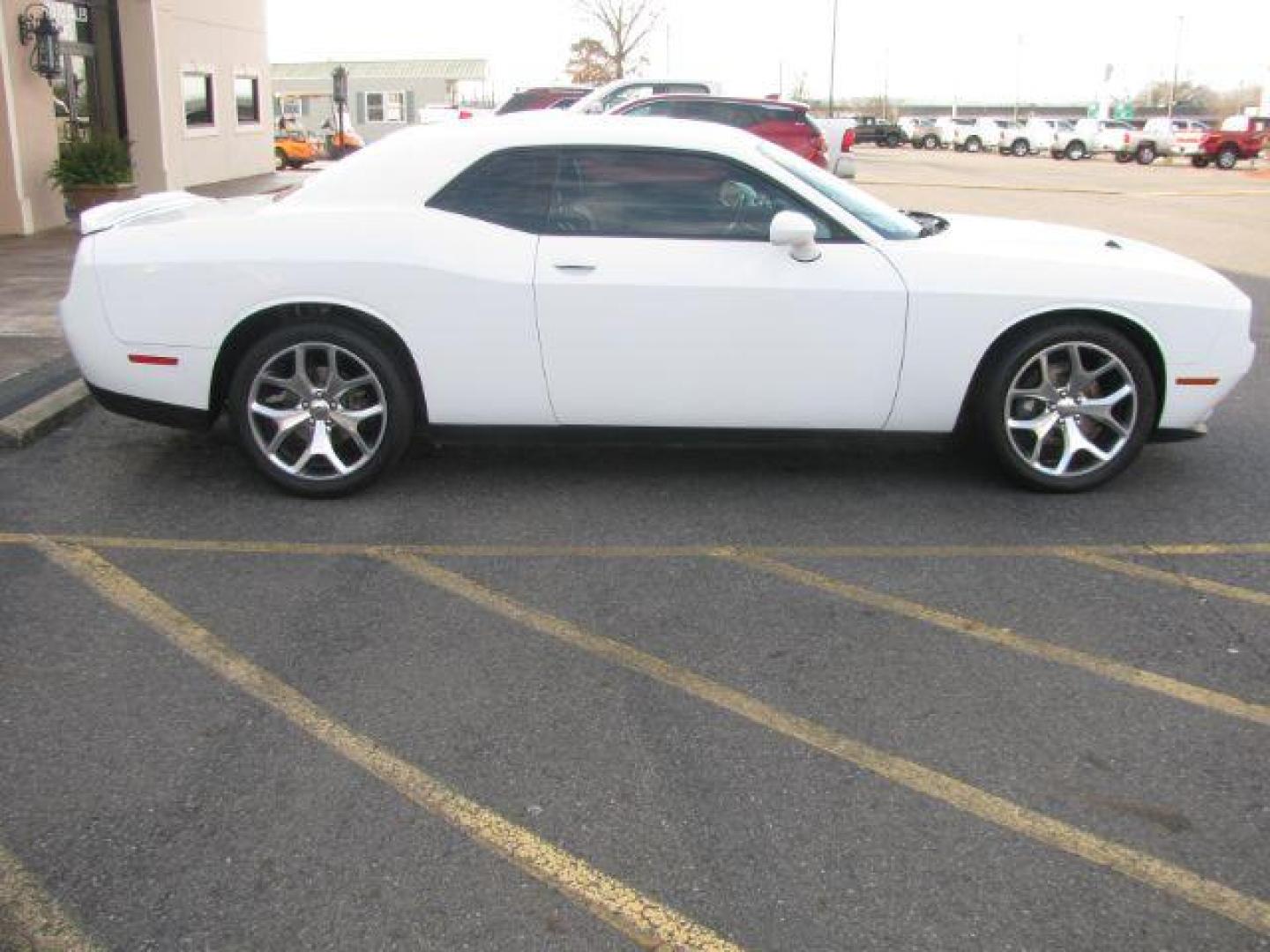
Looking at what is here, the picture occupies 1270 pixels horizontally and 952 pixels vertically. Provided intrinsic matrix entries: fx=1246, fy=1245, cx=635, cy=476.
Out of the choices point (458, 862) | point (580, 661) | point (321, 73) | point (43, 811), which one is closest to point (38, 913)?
point (43, 811)

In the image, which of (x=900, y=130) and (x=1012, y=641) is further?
(x=900, y=130)

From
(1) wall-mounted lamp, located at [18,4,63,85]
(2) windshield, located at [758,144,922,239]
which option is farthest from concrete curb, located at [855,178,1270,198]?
(2) windshield, located at [758,144,922,239]

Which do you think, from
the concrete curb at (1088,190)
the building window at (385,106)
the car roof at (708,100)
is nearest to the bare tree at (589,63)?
the building window at (385,106)

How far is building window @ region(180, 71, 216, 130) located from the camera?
69.8 feet

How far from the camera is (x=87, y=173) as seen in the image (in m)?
14.8

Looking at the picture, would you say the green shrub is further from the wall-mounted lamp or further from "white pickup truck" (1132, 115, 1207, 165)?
"white pickup truck" (1132, 115, 1207, 165)

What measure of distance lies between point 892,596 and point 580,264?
6.15 ft

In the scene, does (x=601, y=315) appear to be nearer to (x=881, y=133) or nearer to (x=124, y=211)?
(x=124, y=211)

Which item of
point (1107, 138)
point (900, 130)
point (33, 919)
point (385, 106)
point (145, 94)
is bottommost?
point (33, 919)

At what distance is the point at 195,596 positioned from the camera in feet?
14.3

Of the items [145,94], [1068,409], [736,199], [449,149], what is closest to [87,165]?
[145,94]

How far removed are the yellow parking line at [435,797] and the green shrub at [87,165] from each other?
38.8 feet

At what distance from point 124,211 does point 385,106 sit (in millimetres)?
59350

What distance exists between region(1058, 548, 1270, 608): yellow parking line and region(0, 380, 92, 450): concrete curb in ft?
16.1
